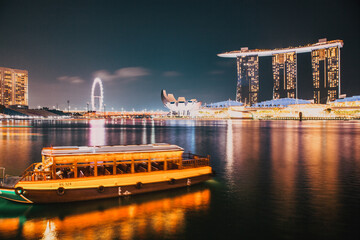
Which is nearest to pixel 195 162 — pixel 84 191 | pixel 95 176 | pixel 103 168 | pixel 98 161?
pixel 103 168

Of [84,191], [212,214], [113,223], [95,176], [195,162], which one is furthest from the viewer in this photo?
[195,162]

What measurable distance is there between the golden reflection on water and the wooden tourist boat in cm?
106

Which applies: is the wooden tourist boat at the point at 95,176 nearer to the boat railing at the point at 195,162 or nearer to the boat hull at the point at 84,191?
the boat hull at the point at 84,191

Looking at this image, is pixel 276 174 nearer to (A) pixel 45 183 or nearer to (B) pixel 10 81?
(A) pixel 45 183

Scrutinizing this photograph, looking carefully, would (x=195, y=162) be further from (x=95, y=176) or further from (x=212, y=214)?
(x=95, y=176)

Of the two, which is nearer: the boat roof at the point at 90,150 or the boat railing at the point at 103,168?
the boat railing at the point at 103,168

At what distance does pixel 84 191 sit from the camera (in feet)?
38.9

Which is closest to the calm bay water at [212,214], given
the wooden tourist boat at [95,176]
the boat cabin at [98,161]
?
the wooden tourist boat at [95,176]

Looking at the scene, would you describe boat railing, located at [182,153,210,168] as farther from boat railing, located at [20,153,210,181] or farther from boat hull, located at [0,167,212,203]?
boat hull, located at [0,167,212,203]

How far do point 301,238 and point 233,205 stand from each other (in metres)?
3.63

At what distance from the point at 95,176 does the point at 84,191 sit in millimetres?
767

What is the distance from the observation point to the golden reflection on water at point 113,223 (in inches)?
372

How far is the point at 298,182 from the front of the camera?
17.0m

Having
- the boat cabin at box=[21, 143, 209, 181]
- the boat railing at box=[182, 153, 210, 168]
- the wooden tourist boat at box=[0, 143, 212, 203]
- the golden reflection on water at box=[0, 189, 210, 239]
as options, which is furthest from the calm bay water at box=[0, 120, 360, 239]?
the boat cabin at box=[21, 143, 209, 181]
